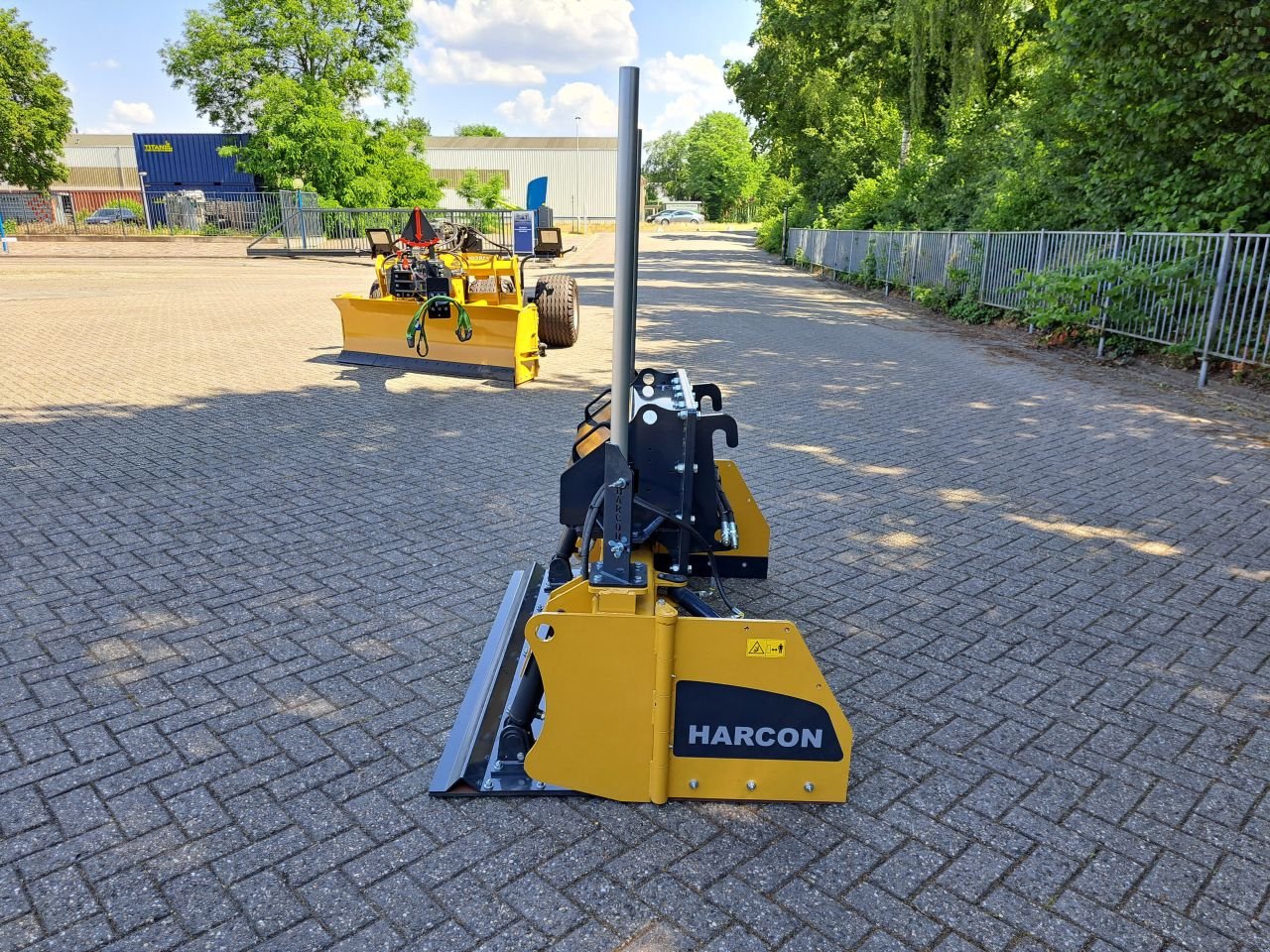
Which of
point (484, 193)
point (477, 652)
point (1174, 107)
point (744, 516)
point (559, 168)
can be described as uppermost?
point (559, 168)

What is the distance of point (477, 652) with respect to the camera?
12.6 feet

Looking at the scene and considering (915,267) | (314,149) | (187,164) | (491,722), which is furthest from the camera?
(187,164)

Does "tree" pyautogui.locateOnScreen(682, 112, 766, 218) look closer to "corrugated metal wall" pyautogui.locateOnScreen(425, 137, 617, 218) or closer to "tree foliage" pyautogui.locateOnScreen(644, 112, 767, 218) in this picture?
"tree foliage" pyautogui.locateOnScreen(644, 112, 767, 218)

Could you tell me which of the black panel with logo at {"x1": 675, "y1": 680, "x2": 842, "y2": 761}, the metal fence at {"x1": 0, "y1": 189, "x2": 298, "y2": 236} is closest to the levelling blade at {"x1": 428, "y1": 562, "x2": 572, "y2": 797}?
the black panel with logo at {"x1": 675, "y1": 680, "x2": 842, "y2": 761}

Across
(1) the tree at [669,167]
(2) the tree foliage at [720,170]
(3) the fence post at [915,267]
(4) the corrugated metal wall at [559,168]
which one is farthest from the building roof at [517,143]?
(3) the fence post at [915,267]

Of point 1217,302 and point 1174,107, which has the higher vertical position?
point 1174,107

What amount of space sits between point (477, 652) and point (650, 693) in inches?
50.6

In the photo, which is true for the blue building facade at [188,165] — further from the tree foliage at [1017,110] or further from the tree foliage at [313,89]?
the tree foliage at [1017,110]

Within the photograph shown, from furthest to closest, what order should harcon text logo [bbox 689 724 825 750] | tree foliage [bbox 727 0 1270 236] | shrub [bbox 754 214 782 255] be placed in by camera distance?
shrub [bbox 754 214 782 255]
tree foliage [bbox 727 0 1270 236]
harcon text logo [bbox 689 724 825 750]

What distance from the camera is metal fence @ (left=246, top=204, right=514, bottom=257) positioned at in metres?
33.2

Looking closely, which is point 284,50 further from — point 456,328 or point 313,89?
point 456,328

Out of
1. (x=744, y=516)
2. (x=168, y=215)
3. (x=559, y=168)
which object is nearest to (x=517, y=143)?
(x=559, y=168)

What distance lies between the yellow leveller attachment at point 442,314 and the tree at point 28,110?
43.5 metres

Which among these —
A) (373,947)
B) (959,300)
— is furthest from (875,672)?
(959,300)
